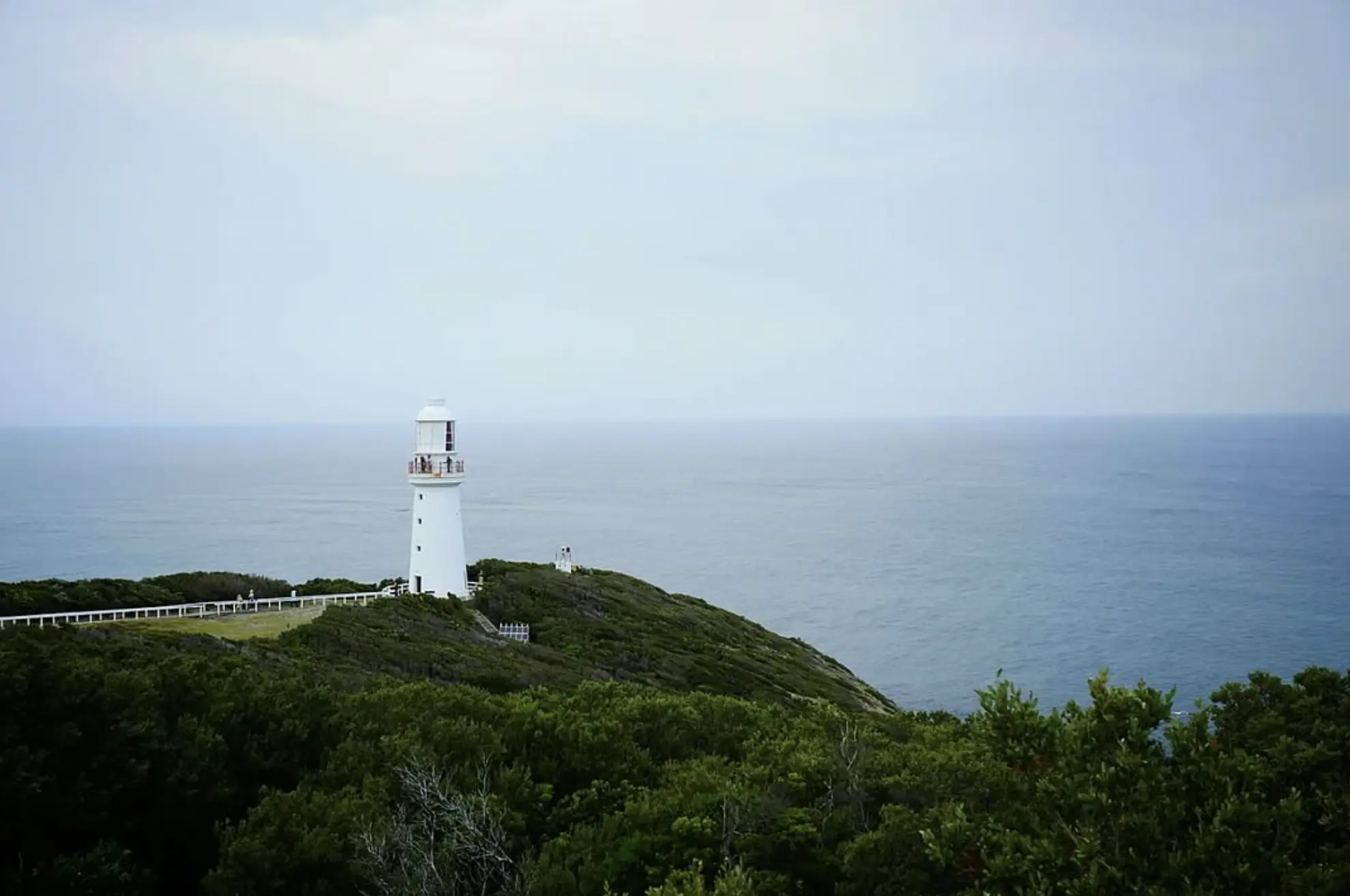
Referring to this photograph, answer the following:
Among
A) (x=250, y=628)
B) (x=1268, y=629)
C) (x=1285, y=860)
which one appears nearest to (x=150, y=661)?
(x=250, y=628)

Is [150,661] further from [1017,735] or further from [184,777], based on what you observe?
[1017,735]

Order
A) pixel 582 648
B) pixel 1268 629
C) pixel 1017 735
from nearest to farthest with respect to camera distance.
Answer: pixel 1017 735, pixel 582 648, pixel 1268 629

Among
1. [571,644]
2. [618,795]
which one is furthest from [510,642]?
[618,795]

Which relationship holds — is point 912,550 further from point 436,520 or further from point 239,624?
point 239,624

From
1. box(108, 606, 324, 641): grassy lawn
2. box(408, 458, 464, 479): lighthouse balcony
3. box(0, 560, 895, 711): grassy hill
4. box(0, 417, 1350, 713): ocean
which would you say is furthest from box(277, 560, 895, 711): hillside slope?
box(0, 417, 1350, 713): ocean

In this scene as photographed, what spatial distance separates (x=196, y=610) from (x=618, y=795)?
22.3 metres

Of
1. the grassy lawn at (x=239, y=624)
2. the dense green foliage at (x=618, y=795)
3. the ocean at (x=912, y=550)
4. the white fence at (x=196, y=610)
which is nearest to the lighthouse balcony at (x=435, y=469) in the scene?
the white fence at (x=196, y=610)

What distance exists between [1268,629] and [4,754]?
6099cm

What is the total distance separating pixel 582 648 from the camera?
32.1 m

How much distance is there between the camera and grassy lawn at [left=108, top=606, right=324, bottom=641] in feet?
88.9

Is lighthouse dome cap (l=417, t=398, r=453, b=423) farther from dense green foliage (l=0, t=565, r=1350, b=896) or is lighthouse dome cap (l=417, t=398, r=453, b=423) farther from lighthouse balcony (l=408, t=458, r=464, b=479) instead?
dense green foliage (l=0, t=565, r=1350, b=896)

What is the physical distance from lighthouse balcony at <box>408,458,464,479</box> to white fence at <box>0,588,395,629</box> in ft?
13.3

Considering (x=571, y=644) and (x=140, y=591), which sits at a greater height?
(x=140, y=591)

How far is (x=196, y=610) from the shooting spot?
31531 millimetres
